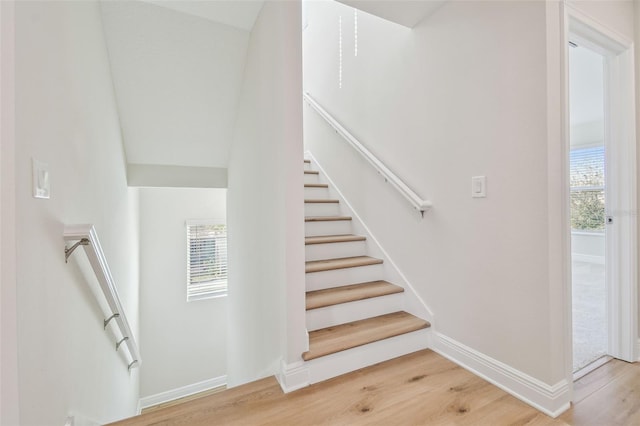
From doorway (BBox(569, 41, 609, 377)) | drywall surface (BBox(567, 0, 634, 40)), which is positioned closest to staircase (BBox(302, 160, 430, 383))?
doorway (BBox(569, 41, 609, 377))

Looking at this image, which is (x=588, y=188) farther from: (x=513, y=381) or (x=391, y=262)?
(x=513, y=381)

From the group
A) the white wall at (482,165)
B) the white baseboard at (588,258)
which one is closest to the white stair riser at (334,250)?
the white wall at (482,165)

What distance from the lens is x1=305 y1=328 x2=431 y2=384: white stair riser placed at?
5.58ft

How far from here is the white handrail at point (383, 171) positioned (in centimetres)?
203

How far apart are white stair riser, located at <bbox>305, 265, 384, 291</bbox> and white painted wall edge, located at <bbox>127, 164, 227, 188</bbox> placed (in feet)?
5.88

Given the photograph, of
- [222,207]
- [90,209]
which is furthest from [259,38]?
[222,207]

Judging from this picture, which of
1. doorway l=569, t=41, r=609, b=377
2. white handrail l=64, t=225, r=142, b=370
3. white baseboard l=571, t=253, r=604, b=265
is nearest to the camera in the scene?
white handrail l=64, t=225, r=142, b=370

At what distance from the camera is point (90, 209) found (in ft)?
5.56

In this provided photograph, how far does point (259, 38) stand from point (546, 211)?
2.08 metres

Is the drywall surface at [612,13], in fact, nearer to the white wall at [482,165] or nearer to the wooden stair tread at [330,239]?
the white wall at [482,165]

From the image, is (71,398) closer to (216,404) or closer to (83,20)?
(216,404)

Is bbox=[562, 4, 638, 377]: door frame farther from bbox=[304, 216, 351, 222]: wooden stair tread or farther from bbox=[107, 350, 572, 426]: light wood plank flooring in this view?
bbox=[304, 216, 351, 222]: wooden stair tread

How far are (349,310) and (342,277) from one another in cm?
33

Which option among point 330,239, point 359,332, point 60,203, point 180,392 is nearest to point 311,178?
point 330,239
